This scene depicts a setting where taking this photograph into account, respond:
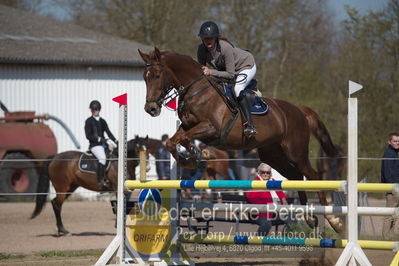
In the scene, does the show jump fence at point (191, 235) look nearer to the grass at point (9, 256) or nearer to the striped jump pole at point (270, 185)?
the striped jump pole at point (270, 185)

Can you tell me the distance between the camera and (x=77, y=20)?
29.3 meters

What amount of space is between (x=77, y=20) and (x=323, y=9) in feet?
36.9

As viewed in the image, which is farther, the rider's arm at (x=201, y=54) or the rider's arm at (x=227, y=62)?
the rider's arm at (x=201, y=54)

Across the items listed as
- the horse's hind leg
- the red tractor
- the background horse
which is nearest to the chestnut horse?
the background horse

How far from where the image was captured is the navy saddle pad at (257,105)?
278 inches

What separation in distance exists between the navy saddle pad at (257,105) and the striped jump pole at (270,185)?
149cm

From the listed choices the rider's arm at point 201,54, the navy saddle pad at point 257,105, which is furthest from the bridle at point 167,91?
the navy saddle pad at point 257,105

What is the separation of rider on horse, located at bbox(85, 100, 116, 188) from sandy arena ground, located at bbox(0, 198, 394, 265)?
110cm

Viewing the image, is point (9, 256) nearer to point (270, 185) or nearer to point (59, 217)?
point (59, 217)

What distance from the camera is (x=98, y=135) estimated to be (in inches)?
432

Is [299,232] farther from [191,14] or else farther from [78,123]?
[191,14]

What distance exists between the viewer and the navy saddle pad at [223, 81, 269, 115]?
23.2ft

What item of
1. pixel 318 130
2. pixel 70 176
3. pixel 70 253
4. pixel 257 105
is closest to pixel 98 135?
pixel 70 176

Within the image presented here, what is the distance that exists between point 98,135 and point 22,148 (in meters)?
6.98
